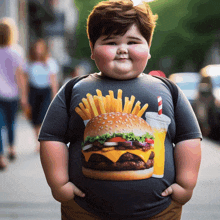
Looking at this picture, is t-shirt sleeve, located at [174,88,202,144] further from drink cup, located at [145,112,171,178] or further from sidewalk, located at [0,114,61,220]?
sidewalk, located at [0,114,61,220]

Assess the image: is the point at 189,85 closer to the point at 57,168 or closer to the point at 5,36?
the point at 5,36

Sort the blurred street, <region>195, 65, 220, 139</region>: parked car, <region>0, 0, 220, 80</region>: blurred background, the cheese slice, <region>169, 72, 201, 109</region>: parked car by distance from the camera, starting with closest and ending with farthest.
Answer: the cheese slice < the blurred street < <region>195, 65, 220, 139</region>: parked car < <region>169, 72, 201, 109</region>: parked car < <region>0, 0, 220, 80</region>: blurred background

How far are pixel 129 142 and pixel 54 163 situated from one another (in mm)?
458

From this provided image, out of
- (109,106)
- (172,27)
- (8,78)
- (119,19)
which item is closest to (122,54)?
(119,19)

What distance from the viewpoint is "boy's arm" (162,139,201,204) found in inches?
77.6

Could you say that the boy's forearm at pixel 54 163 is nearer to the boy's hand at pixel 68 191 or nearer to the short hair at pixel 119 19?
the boy's hand at pixel 68 191

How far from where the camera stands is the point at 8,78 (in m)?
5.19

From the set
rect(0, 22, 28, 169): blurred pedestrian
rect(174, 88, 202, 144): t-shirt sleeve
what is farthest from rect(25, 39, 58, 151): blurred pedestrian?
rect(174, 88, 202, 144): t-shirt sleeve

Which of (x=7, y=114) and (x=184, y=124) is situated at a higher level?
(x=184, y=124)

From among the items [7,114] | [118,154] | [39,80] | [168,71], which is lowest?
[168,71]

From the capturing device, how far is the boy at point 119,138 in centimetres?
187

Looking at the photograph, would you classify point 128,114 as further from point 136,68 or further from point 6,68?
point 6,68

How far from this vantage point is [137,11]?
6.52 ft

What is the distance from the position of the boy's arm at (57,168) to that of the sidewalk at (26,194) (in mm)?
1793
